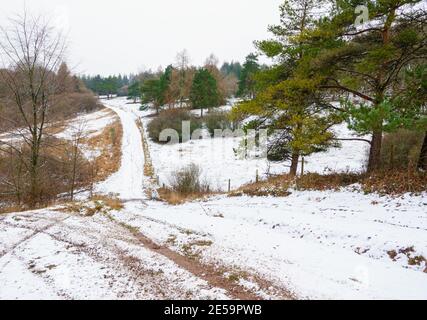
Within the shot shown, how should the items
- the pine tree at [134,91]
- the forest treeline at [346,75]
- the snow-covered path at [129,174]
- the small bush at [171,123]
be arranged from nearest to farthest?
the forest treeline at [346,75], the snow-covered path at [129,174], the small bush at [171,123], the pine tree at [134,91]

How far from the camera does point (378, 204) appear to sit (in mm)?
9430

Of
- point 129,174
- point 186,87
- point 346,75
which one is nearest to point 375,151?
point 346,75

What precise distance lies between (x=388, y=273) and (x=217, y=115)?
42062mm

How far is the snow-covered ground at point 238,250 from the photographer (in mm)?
5070

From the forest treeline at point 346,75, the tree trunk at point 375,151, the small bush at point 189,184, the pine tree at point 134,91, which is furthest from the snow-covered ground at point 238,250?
the pine tree at point 134,91

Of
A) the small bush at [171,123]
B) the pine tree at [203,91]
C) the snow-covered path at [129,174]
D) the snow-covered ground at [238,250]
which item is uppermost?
the pine tree at [203,91]

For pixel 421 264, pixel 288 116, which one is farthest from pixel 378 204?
pixel 288 116

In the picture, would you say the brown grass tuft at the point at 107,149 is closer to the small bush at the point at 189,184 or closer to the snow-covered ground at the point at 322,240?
the small bush at the point at 189,184

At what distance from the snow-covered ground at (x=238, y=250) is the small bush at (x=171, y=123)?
1373 inches

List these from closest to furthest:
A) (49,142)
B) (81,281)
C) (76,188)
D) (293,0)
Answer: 1. (81,281)
2. (293,0)
3. (49,142)
4. (76,188)

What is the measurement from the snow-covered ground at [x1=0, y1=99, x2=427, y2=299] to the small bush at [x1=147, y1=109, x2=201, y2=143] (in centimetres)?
3488

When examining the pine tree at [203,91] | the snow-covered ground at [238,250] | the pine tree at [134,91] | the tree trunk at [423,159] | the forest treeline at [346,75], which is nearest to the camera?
the snow-covered ground at [238,250]

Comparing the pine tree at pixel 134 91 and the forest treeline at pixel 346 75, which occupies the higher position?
the pine tree at pixel 134 91

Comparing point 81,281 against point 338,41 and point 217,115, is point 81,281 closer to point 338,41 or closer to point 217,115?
point 338,41
